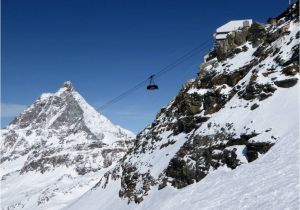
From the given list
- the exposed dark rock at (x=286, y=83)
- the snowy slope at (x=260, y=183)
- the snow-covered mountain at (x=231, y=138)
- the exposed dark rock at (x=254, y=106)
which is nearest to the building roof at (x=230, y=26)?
the snow-covered mountain at (x=231, y=138)

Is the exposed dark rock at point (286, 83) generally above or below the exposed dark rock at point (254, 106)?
above

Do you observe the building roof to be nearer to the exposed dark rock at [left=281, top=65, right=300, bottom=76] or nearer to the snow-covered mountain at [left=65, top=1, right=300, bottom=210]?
the snow-covered mountain at [left=65, top=1, right=300, bottom=210]

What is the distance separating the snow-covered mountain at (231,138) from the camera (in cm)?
3109

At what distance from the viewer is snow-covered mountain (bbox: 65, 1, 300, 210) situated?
31.1 m

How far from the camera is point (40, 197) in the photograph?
164000mm

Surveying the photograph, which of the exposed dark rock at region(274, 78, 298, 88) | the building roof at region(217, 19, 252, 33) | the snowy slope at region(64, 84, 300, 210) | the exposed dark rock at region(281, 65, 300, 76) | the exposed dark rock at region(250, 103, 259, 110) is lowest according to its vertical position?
the snowy slope at region(64, 84, 300, 210)

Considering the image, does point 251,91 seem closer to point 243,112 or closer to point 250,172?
point 243,112

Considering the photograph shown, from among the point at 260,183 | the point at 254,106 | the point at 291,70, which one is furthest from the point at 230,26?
the point at 260,183

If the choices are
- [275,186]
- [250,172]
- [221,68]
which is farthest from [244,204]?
[221,68]

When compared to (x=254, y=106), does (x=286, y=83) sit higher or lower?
higher

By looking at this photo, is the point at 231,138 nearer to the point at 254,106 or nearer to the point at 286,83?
the point at 254,106

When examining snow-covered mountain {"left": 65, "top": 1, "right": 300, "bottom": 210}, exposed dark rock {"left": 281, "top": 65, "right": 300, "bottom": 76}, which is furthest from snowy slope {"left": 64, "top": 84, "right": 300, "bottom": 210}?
exposed dark rock {"left": 281, "top": 65, "right": 300, "bottom": 76}

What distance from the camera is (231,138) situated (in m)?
41.3

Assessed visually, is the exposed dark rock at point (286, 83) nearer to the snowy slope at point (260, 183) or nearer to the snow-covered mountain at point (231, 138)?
the snow-covered mountain at point (231, 138)
